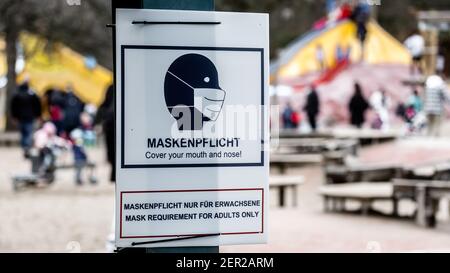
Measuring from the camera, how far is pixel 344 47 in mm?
39375

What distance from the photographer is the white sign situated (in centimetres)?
333

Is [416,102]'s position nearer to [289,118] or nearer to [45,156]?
[289,118]

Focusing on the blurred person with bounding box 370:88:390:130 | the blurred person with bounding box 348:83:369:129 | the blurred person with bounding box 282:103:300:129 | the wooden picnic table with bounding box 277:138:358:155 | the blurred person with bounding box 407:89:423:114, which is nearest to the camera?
the wooden picnic table with bounding box 277:138:358:155

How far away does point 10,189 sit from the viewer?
15.9m

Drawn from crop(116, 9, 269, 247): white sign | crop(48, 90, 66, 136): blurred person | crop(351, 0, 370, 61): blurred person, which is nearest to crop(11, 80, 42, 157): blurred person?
crop(48, 90, 66, 136): blurred person

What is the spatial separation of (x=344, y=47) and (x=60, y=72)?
12.7 meters

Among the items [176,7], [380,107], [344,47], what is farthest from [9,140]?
A: [176,7]

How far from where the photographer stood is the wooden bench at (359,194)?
11320 millimetres

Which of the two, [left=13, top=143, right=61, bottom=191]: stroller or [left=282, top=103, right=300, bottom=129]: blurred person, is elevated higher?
[left=282, top=103, right=300, bottom=129]: blurred person

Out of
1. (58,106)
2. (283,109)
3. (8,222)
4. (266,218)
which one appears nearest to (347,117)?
(283,109)

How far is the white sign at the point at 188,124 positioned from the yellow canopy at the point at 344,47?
35781 millimetres

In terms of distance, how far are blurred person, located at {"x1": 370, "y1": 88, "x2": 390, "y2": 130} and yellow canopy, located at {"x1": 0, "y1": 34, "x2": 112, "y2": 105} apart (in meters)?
10.2

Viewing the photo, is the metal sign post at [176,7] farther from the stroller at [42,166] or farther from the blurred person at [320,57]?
the blurred person at [320,57]

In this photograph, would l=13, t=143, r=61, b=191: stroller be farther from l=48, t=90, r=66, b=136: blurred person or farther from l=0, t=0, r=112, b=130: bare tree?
l=0, t=0, r=112, b=130: bare tree
